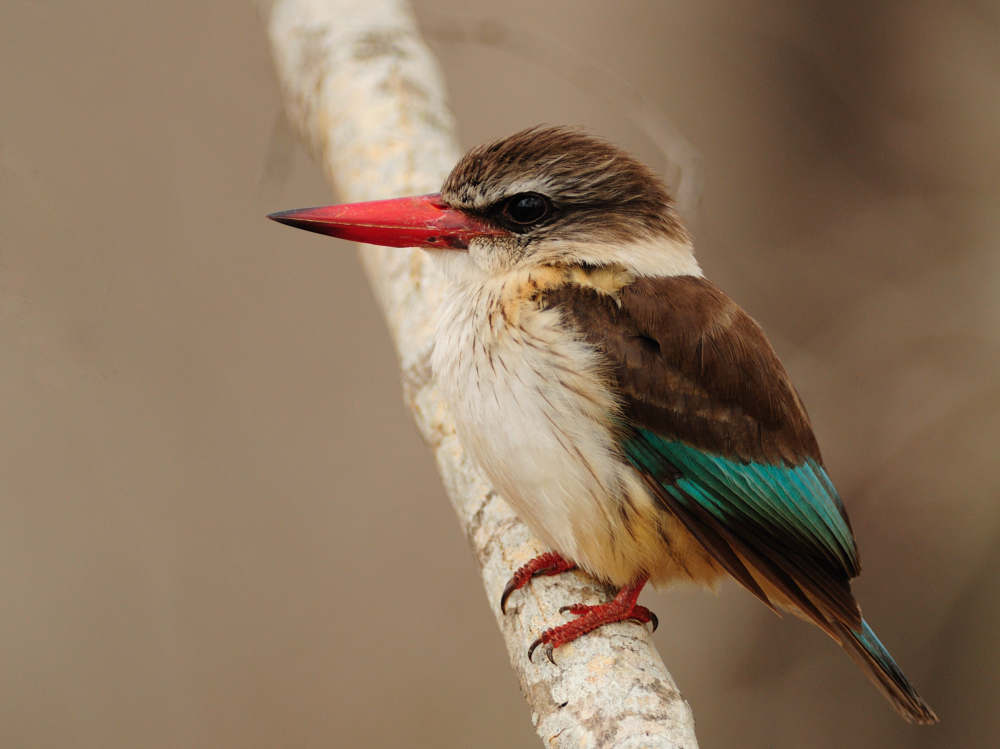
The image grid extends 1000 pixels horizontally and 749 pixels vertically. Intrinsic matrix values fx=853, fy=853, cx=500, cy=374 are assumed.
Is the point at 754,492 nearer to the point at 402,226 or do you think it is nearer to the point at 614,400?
the point at 614,400

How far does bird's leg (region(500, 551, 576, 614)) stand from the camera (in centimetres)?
146

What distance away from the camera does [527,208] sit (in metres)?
1.59

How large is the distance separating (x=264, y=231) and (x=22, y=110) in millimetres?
836

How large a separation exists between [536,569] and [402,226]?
26.7 inches

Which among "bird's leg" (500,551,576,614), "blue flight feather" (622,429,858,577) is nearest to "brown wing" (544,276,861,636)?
"blue flight feather" (622,429,858,577)

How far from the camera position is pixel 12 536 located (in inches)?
86.6

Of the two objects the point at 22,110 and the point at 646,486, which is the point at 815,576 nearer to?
the point at 646,486

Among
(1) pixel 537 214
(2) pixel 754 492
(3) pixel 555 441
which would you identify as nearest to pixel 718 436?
(2) pixel 754 492

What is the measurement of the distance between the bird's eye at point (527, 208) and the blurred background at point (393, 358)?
0.69 meters

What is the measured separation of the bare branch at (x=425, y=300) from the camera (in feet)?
3.75

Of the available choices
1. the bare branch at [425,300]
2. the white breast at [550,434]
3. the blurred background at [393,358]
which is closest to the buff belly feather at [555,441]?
the white breast at [550,434]

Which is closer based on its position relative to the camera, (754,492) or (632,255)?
(754,492)

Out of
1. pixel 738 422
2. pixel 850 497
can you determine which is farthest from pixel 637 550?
pixel 850 497

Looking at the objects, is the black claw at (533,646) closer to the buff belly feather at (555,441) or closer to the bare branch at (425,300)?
the bare branch at (425,300)
